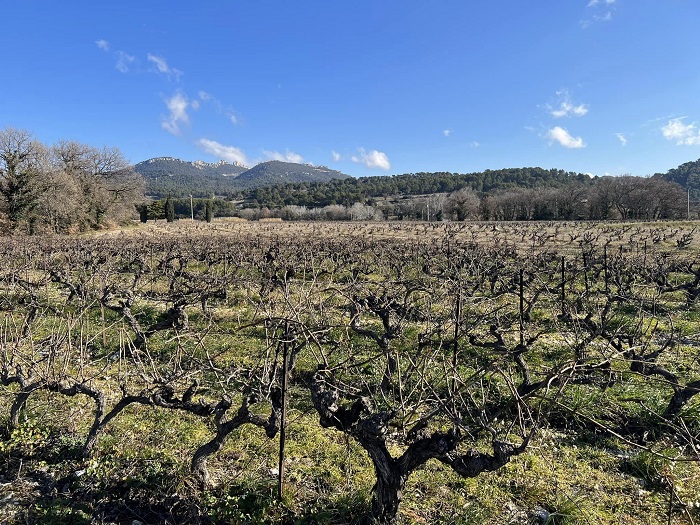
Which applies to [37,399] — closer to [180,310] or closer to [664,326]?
[180,310]

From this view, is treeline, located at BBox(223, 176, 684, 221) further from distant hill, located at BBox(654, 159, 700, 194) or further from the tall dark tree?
the tall dark tree

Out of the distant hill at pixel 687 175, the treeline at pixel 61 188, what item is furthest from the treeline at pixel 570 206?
the treeline at pixel 61 188

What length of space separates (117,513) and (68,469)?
962 millimetres

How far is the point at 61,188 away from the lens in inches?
1302

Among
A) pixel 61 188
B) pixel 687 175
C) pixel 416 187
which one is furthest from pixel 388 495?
pixel 416 187

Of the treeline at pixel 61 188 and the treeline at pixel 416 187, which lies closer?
the treeline at pixel 61 188

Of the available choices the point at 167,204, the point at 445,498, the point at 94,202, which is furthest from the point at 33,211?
the point at 445,498

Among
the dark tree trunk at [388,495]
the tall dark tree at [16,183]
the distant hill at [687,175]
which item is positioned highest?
the distant hill at [687,175]

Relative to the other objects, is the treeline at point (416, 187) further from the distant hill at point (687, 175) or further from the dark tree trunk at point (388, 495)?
the dark tree trunk at point (388, 495)

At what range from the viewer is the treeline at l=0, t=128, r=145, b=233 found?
31938mm

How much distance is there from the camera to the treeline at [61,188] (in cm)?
3194

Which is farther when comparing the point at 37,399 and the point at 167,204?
the point at 167,204

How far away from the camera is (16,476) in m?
3.74

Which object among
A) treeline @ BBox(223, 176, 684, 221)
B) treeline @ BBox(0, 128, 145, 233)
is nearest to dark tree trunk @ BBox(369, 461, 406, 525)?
treeline @ BBox(0, 128, 145, 233)
